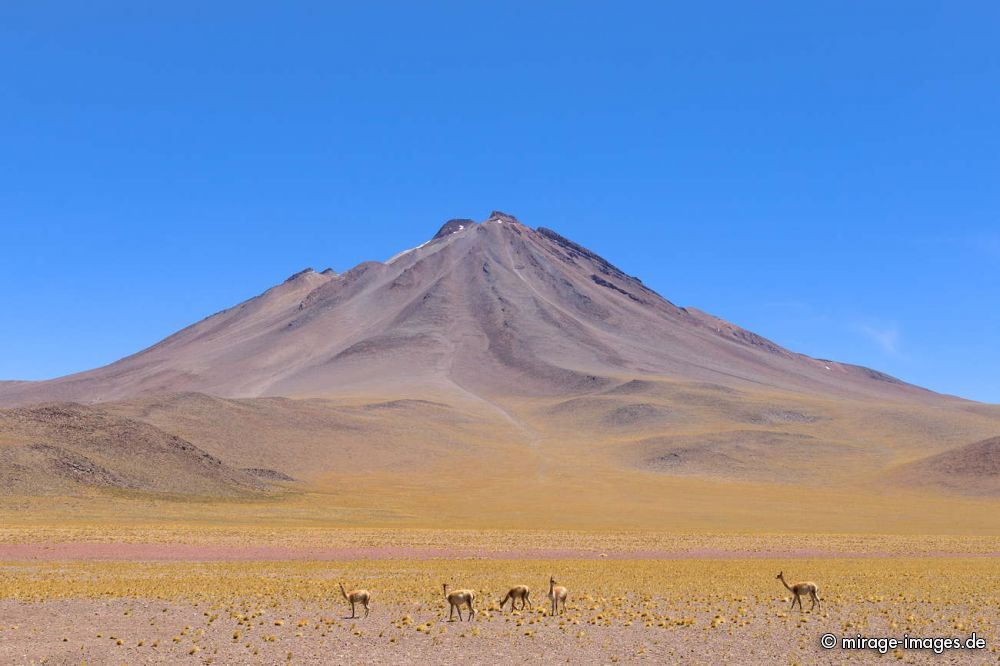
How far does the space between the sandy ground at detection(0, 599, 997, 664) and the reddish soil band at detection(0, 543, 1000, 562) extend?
516 inches

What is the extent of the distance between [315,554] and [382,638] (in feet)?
61.6

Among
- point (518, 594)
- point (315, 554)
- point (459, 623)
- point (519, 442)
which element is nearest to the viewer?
point (459, 623)

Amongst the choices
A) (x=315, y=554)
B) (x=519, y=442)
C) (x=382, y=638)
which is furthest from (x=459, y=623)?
(x=519, y=442)

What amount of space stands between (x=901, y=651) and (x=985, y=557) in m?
26.2

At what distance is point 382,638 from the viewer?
1878 cm

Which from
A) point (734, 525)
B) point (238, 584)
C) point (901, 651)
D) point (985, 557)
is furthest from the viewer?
point (734, 525)

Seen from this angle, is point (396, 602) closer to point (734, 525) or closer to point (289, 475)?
point (734, 525)

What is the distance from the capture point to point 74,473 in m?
60.7

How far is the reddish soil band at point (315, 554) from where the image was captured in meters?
34.5

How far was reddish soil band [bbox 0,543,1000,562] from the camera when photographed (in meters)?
34.5

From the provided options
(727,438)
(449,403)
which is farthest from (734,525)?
(449,403)

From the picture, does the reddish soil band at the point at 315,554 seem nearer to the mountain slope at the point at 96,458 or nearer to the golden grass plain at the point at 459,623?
the golden grass plain at the point at 459,623

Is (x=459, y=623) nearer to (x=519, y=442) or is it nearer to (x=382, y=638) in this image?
(x=382, y=638)

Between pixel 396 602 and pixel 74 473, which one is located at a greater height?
pixel 74 473
